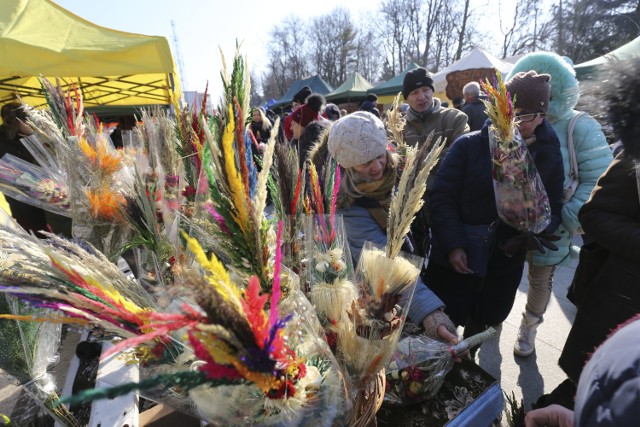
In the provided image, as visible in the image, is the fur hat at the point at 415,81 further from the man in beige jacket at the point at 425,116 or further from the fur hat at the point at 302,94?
the fur hat at the point at 302,94

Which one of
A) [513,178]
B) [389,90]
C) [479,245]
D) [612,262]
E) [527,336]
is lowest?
[527,336]

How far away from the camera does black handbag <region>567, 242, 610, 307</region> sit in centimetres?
161

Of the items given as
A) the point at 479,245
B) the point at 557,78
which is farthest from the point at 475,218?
the point at 557,78

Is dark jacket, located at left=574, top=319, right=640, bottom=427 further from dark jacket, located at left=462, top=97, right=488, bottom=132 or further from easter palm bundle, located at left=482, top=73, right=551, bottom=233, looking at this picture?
dark jacket, located at left=462, top=97, right=488, bottom=132

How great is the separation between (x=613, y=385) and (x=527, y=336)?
8.34ft

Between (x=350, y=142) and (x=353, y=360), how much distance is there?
3.31 ft

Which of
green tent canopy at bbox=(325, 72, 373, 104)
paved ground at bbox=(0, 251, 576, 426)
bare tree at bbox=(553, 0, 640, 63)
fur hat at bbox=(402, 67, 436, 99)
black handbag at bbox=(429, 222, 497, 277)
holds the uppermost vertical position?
bare tree at bbox=(553, 0, 640, 63)

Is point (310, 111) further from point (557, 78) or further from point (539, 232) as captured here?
point (539, 232)

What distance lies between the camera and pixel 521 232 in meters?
2.05

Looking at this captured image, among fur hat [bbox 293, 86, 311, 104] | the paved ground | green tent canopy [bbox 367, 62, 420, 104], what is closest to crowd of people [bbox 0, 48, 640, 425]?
the paved ground

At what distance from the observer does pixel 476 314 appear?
2.33 meters

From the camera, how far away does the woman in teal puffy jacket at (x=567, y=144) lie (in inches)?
86.4

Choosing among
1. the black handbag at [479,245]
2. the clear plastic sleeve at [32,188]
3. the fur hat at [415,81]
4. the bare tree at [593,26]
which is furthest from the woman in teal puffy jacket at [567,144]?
the bare tree at [593,26]

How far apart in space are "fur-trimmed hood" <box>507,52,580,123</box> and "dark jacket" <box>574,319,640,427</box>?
2.07m
